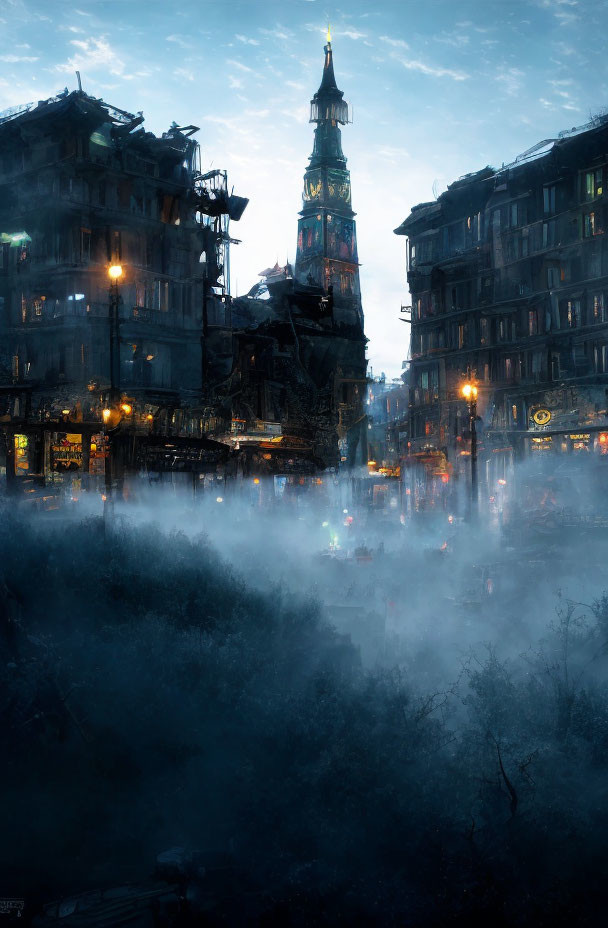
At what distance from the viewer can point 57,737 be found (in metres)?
15.5

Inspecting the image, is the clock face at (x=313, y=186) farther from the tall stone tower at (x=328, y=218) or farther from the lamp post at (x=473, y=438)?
the lamp post at (x=473, y=438)

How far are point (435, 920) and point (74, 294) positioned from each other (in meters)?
35.5

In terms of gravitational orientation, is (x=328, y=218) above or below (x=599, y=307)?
above

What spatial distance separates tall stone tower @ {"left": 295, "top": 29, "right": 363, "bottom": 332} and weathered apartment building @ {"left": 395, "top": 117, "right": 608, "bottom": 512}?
522 inches

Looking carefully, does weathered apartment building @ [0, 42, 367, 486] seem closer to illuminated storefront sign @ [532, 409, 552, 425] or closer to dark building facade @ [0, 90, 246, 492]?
dark building facade @ [0, 90, 246, 492]

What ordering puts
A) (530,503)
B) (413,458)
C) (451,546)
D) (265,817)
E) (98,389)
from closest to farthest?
(265,817)
(451,546)
(98,389)
(530,503)
(413,458)

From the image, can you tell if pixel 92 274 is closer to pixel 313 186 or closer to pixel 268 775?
pixel 268 775

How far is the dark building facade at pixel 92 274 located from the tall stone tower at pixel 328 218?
96.4ft

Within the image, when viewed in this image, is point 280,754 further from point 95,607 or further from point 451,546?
point 451,546

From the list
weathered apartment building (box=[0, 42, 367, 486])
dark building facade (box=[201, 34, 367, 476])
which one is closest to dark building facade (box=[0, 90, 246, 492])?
weathered apartment building (box=[0, 42, 367, 486])

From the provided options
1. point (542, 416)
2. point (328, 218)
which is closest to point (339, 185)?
point (328, 218)

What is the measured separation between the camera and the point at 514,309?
5175 cm

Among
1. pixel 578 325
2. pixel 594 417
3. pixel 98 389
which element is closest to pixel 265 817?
pixel 98 389

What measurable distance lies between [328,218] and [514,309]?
2759 cm
